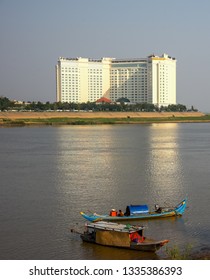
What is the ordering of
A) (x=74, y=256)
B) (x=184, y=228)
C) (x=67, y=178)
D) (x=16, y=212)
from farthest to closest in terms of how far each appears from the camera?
1. (x=67, y=178)
2. (x=16, y=212)
3. (x=184, y=228)
4. (x=74, y=256)

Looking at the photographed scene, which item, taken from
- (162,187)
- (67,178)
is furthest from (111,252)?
(67,178)

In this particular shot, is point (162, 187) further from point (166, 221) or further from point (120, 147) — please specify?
point (120, 147)

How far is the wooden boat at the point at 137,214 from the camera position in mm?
10633

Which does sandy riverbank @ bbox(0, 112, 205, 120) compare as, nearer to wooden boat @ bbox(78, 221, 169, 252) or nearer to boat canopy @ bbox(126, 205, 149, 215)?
boat canopy @ bbox(126, 205, 149, 215)

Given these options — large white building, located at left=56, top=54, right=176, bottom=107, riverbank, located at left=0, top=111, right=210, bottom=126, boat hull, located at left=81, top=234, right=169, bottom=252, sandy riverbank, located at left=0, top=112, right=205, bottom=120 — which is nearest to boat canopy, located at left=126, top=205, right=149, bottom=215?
boat hull, located at left=81, top=234, right=169, bottom=252

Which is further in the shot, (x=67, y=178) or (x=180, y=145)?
(x=180, y=145)

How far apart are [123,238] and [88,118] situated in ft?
196

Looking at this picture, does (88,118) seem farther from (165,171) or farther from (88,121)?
(165,171)

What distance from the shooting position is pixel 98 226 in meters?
9.18

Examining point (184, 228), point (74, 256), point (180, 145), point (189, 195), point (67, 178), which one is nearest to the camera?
point (74, 256)

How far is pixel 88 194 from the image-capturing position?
14016 mm

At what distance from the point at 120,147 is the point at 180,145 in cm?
421

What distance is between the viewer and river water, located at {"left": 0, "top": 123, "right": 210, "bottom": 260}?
924cm

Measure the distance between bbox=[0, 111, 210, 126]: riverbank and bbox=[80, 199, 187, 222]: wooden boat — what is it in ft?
158
